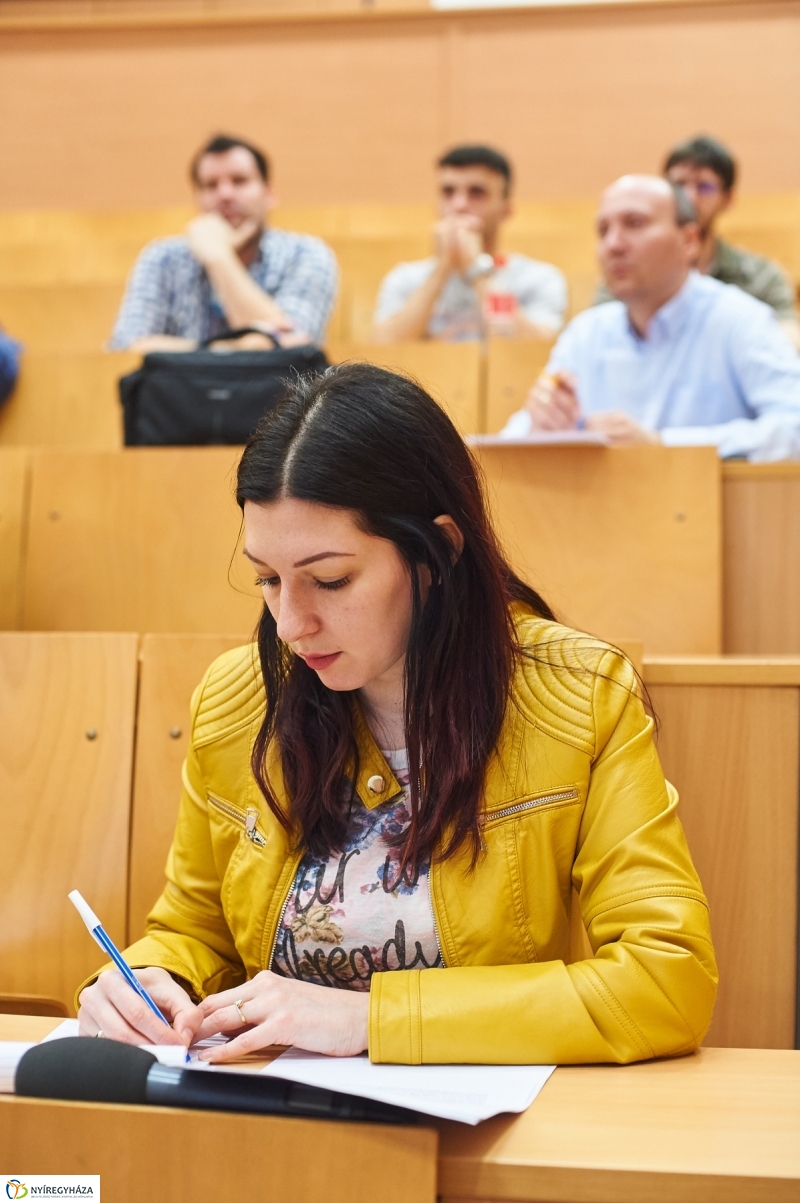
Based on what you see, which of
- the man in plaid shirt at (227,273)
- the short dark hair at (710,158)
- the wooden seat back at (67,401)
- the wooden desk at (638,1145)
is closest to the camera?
the wooden desk at (638,1145)

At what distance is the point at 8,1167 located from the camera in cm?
47

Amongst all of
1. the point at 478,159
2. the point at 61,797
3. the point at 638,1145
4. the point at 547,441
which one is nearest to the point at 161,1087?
the point at 638,1145

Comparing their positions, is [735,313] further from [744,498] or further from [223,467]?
[223,467]

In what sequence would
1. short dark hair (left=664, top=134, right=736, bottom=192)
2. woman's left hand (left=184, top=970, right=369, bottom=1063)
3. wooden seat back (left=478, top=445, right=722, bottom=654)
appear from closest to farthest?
woman's left hand (left=184, top=970, right=369, bottom=1063), wooden seat back (left=478, top=445, right=722, bottom=654), short dark hair (left=664, top=134, right=736, bottom=192)

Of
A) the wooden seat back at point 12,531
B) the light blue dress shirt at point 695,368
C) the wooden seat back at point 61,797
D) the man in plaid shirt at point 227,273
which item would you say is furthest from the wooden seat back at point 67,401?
the wooden seat back at point 61,797

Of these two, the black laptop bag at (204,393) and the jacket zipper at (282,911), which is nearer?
the jacket zipper at (282,911)

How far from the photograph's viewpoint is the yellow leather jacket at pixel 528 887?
1.83ft

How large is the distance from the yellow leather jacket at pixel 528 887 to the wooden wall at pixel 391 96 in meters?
2.40

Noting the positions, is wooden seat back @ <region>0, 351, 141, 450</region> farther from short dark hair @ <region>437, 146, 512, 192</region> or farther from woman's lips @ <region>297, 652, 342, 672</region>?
woman's lips @ <region>297, 652, 342, 672</region>

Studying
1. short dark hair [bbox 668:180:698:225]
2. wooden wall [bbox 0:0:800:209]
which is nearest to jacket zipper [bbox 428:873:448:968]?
short dark hair [bbox 668:180:698:225]

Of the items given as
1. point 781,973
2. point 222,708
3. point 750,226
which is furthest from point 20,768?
point 750,226

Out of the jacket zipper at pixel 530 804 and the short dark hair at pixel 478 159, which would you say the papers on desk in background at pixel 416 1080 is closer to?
the jacket zipper at pixel 530 804

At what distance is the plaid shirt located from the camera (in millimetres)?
1891

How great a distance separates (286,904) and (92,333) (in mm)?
1744
